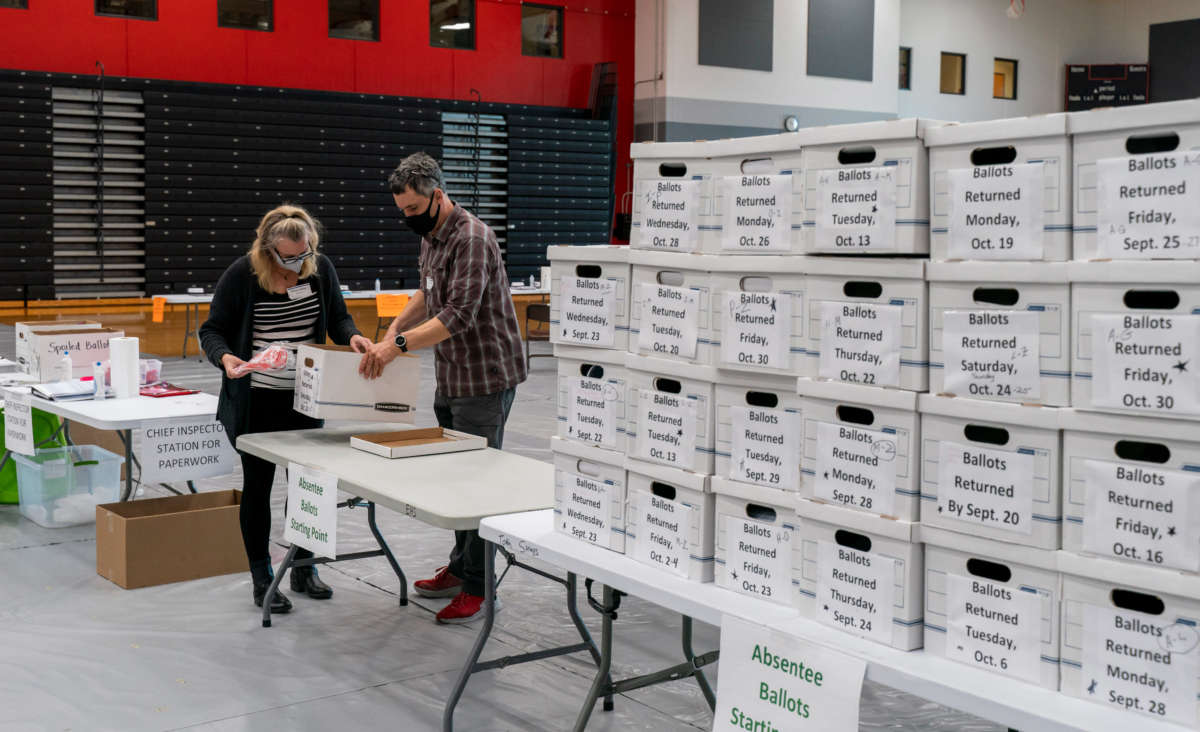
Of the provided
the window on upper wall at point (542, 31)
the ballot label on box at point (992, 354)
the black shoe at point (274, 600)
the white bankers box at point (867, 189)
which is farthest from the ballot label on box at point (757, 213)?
the window on upper wall at point (542, 31)

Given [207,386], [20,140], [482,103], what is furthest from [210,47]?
[207,386]

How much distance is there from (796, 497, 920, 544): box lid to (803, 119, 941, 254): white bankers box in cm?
44

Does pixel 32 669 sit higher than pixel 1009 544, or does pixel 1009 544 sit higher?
pixel 1009 544

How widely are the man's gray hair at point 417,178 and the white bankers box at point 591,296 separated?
1424 millimetres

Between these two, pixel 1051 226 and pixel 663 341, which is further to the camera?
pixel 663 341

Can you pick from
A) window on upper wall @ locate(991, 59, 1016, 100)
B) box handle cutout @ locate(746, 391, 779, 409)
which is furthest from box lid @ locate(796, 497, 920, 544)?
window on upper wall @ locate(991, 59, 1016, 100)

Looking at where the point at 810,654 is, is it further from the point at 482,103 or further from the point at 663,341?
the point at 482,103

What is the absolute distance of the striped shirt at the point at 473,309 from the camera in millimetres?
3887

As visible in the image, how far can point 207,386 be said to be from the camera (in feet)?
30.5

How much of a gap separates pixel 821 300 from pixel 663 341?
410 mm

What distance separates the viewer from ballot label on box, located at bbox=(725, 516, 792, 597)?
209cm

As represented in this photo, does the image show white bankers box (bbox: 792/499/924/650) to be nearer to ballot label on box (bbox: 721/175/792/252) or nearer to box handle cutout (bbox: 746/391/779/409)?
box handle cutout (bbox: 746/391/779/409)

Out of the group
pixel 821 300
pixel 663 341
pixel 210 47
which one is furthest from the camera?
pixel 210 47

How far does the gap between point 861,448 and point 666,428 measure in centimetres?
48
